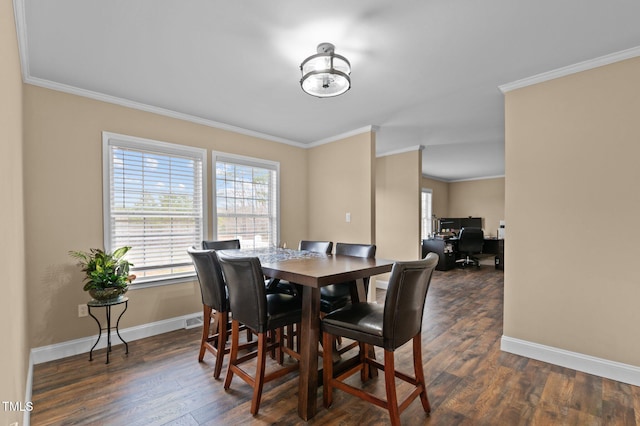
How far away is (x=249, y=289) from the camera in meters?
1.90

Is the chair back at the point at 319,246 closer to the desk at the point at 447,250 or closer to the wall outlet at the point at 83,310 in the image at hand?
the wall outlet at the point at 83,310

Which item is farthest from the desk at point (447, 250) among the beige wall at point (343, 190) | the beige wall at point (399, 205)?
the beige wall at point (343, 190)

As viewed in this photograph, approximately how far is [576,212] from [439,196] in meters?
6.73

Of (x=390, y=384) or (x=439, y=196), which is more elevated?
(x=439, y=196)

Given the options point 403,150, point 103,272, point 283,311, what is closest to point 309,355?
point 283,311

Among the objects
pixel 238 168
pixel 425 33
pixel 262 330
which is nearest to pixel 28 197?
pixel 238 168

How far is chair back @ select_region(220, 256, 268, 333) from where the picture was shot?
72.7 inches

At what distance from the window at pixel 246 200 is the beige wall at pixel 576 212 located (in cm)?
305

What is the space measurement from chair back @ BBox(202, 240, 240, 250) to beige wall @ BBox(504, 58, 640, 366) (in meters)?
2.94

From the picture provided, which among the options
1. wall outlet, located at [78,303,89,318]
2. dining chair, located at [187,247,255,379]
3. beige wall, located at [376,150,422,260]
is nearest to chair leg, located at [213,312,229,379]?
dining chair, located at [187,247,255,379]

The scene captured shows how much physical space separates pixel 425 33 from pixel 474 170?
6536 millimetres

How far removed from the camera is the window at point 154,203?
3.03 metres

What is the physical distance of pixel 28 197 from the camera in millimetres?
2523

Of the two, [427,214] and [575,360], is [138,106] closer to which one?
[575,360]
